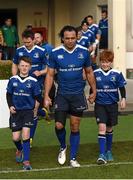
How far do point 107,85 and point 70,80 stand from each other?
0.67 metres

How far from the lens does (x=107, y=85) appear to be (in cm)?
921

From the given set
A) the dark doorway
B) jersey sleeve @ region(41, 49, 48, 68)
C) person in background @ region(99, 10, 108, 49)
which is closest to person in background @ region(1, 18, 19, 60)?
the dark doorway

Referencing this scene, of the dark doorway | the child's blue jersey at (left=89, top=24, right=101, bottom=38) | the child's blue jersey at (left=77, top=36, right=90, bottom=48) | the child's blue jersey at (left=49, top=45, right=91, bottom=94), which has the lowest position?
the child's blue jersey at (left=49, top=45, right=91, bottom=94)

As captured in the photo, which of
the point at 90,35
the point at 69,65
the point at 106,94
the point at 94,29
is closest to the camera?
the point at 69,65

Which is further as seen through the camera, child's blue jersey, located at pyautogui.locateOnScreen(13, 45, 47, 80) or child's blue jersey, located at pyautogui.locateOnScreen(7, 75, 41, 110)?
child's blue jersey, located at pyautogui.locateOnScreen(13, 45, 47, 80)

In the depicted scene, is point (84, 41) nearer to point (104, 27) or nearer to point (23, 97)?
point (104, 27)

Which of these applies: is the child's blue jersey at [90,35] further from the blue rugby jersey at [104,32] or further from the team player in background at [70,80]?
the team player in background at [70,80]

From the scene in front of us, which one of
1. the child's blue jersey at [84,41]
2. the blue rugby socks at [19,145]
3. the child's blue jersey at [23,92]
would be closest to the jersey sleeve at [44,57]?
the child's blue jersey at [23,92]

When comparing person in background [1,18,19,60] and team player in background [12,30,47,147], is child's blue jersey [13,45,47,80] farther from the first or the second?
person in background [1,18,19,60]

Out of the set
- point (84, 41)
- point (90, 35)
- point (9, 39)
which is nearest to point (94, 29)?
point (90, 35)

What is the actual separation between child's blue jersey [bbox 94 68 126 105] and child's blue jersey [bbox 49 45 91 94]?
44cm

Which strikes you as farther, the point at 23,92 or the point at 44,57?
the point at 44,57

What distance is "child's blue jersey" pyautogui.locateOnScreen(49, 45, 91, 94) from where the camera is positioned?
8.78 meters

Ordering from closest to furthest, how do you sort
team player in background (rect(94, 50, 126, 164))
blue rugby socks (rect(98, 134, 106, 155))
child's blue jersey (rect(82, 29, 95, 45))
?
1. blue rugby socks (rect(98, 134, 106, 155))
2. team player in background (rect(94, 50, 126, 164))
3. child's blue jersey (rect(82, 29, 95, 45))
